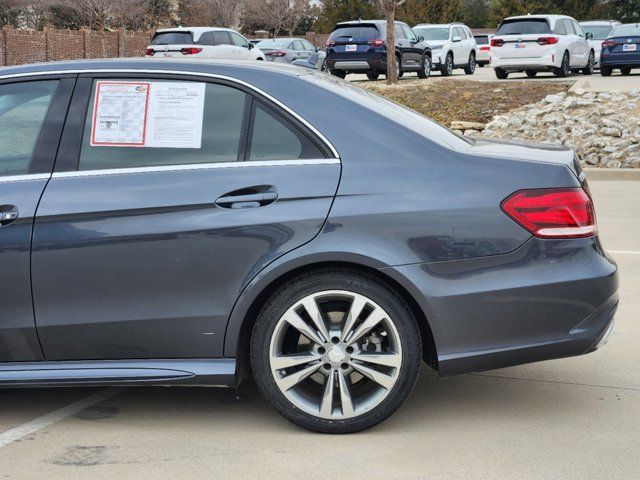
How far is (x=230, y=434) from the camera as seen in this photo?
15.5 ft

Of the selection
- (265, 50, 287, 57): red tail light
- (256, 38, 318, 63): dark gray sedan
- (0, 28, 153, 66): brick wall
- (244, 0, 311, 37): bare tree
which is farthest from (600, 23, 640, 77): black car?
(244, 0, 311, 37): bare tree

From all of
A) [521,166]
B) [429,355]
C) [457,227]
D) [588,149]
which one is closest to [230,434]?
[429,355]

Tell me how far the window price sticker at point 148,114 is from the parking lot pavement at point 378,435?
48.6 inches

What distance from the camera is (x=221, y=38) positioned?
30.8m

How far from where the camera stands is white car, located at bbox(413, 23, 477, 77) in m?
33.4

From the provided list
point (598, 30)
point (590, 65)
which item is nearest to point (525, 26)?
point (590, 65)

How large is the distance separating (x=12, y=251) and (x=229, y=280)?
0.91 metres

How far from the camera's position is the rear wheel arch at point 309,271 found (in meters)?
4.55

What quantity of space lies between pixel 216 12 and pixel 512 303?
54.9 metres

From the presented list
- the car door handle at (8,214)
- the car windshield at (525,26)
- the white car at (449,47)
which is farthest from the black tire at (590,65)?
the car door handle at (8,214)

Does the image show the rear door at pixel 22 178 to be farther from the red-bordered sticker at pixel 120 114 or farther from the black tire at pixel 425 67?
the black tire at pixel 425 67

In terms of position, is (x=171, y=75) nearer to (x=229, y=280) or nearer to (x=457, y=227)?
(x=229, y=280)

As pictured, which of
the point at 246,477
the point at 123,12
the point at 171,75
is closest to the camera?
the point at 246,477

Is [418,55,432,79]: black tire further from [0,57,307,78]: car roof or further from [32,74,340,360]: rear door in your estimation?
[32,74,340,360]: rear door
